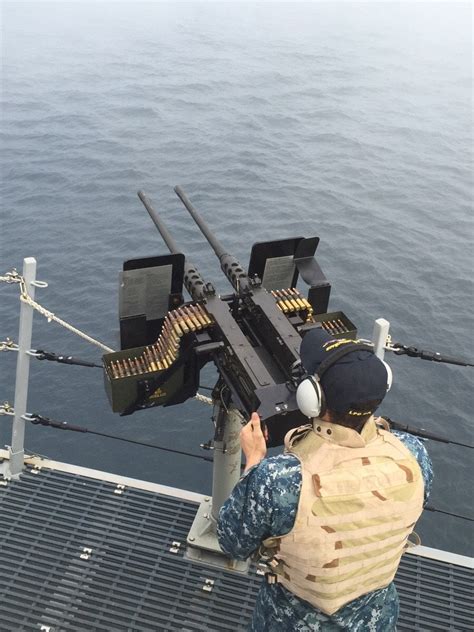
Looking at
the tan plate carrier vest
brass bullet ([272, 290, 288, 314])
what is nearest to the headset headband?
the tan plate carrier vest

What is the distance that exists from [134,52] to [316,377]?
61.6m

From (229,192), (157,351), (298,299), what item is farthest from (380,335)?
(229,192)

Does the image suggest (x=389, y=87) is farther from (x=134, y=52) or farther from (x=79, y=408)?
(x=79, y=408)

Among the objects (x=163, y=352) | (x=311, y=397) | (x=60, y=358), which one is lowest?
(x=60, y=358)

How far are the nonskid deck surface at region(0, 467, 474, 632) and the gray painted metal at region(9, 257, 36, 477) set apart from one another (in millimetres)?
384

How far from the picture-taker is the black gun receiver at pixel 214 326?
5.79 metres

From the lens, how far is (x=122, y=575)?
751cm

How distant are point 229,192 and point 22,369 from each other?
23.3m

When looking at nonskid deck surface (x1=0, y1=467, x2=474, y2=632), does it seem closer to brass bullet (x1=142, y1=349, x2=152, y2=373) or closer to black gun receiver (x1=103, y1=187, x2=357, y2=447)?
black gun receiver (x1=103, y1=187, x2=357, y2=447)

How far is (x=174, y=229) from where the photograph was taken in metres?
26.0

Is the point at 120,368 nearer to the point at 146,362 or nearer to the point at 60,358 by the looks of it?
the point at 146,362

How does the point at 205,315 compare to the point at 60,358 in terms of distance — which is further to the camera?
the point at 60,358

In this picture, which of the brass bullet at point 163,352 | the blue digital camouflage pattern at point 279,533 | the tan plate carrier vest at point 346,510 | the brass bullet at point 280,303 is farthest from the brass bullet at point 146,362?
the tan plate carrier vest at point 346,510

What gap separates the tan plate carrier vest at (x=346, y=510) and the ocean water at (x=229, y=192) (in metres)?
10.8
